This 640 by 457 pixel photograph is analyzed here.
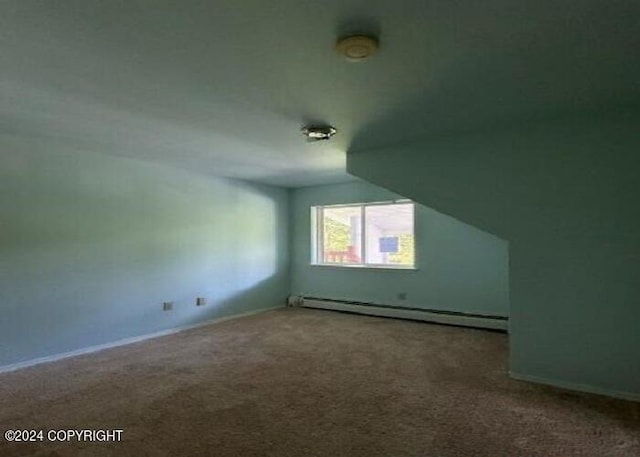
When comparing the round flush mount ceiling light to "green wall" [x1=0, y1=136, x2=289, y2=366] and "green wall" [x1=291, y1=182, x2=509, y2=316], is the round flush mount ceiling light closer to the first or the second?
"green wall" [x1=0, y1=136, x2=289, y2=366]

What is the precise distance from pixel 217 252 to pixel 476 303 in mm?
3670

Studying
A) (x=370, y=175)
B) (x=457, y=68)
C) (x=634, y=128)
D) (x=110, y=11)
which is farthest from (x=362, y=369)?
(x=110, y=11)

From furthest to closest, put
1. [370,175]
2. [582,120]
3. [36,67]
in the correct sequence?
[370,175] → [582,120] → [36,67]

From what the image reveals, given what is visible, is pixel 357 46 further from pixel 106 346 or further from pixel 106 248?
pixel 106 346

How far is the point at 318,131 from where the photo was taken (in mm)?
3250

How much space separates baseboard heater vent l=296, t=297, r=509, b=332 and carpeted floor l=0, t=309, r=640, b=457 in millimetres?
750

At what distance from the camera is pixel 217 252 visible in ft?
18.2

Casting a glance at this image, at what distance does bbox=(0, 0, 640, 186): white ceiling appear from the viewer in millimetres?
1611

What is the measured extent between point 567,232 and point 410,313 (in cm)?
285

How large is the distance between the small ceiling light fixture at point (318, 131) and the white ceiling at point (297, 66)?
0.12 metres

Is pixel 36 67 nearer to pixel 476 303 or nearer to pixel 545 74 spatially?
pixel 545 74

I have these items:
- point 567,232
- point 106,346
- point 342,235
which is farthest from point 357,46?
point 342,235

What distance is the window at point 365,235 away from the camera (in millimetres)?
5750

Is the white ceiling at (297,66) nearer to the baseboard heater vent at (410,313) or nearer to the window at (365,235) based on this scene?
the window at (365,235)
